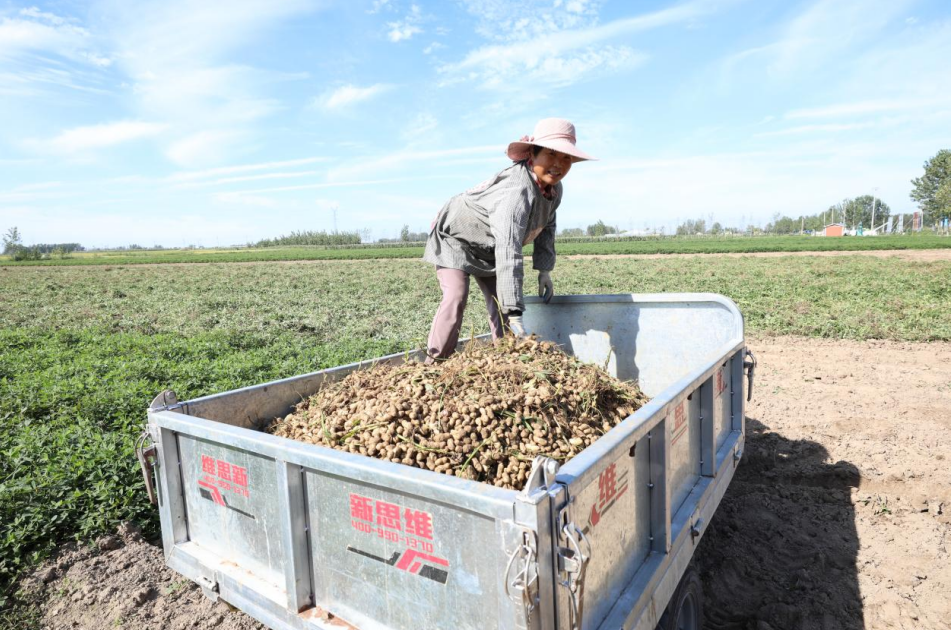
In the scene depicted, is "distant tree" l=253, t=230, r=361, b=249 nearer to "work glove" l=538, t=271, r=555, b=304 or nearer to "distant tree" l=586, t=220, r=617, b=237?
"distant tree" l=586, t=220, r=617, b=237

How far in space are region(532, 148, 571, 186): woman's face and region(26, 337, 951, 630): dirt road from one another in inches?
89.4

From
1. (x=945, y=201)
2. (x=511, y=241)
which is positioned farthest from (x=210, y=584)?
(x=945, y=201)

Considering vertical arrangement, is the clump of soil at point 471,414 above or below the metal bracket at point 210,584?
above

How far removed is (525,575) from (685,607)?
154 cm

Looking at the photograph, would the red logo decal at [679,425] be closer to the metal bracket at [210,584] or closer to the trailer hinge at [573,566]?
the trailer hinge at [573,566]

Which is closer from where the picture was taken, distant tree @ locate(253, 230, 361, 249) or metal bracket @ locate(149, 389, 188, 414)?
metal bracket @ locate(149, 389, 188, 414)

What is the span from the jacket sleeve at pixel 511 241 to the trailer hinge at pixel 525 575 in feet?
6.49

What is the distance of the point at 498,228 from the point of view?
3.26 metres

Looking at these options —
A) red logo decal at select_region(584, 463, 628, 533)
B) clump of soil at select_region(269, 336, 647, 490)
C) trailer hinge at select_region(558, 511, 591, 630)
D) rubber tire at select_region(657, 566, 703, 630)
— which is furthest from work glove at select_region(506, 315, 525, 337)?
trailer hinge at select_region(558, 511, 591, 630)

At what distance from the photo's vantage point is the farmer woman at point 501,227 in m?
3.19

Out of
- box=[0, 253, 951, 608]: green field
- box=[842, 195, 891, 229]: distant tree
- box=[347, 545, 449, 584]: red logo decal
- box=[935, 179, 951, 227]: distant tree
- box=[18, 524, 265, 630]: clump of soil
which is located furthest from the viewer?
box=[842, 195, 891, 229]: distant tree

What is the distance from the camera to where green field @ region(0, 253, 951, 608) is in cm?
353

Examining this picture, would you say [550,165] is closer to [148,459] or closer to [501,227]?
[501,227]

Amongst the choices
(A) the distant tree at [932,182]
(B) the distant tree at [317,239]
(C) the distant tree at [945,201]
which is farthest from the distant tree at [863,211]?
(B) the distant tree at [317,239]
